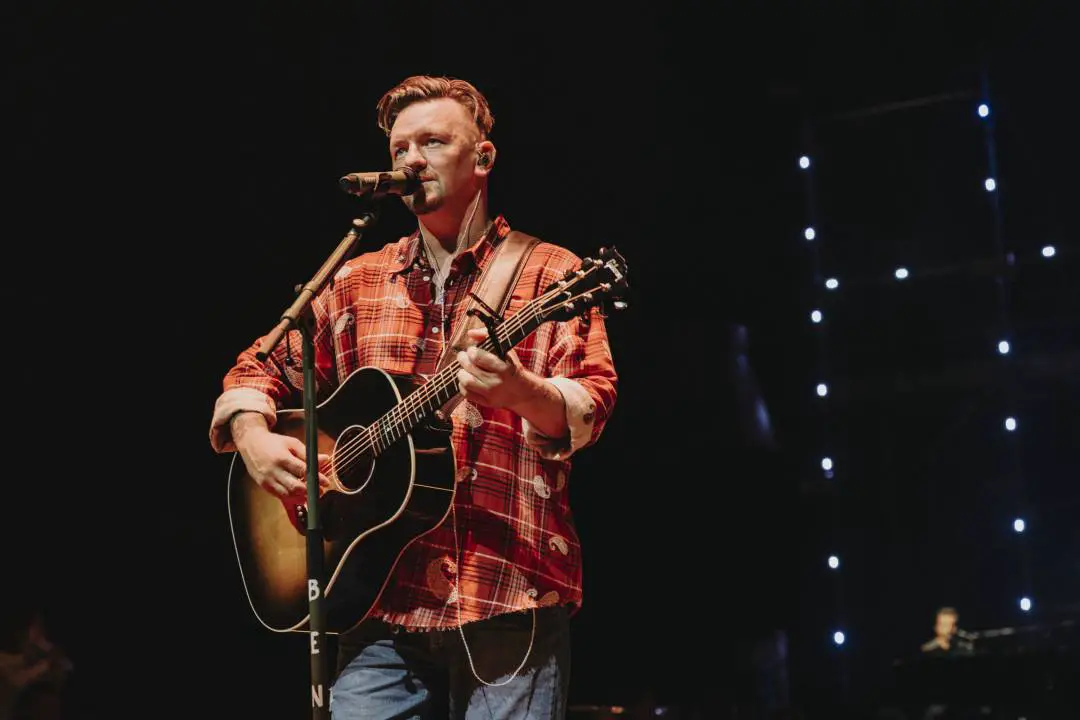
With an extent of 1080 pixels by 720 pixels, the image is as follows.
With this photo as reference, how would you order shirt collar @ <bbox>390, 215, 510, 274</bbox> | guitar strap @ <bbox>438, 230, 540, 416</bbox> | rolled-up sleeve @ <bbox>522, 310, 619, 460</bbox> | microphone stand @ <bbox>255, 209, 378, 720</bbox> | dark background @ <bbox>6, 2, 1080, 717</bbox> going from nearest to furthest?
1. microphone stand @ <bbox>255, 209, 378, 720</bbox>
2. rolled-up sleeve @ <bbox>522, 310, 619, 460</bbox>
3. guitar strap @ <bbox>438, 230, 540, 416</bbox>
4. shirt collar @ <bbox>390, 215, 510, 274</bbox>
5. dark background @ <bbox>6, 2, 1080, 717</bbox>

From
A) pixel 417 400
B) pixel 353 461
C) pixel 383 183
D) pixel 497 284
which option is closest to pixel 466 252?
pixel 497 284

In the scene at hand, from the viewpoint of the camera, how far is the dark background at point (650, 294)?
198 inches

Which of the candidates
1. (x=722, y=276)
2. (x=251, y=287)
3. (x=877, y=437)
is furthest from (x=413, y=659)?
(x=877, y=437)

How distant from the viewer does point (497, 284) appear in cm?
265

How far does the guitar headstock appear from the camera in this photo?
7.89ft

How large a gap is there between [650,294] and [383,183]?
456 cm

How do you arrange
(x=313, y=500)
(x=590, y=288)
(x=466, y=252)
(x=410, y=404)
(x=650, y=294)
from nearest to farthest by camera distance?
(x=313, y=500) < (x=590, y=288) < (x=410, y=404) < (x=466, y=252) < (x=650, y=294)

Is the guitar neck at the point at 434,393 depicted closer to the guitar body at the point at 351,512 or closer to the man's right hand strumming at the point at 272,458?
the guitar body at the point at 351,512

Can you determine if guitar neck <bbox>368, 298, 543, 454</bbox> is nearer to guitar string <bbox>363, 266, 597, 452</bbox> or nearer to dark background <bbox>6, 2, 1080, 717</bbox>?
guitar string <bbox>363, 266, 597, 452</bbox>

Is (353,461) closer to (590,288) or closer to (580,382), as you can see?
(580,382)

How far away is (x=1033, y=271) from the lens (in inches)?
317

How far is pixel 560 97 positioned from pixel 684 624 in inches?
117

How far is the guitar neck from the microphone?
14.7 inches

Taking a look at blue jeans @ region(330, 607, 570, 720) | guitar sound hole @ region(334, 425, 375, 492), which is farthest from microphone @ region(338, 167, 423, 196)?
blue jeans @ region(330, 607, 570, 720)
